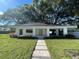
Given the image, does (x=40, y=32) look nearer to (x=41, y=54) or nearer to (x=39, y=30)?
(x=39, y=30)

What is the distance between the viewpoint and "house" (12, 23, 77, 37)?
109 feet

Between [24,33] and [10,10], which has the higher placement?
[10,10]

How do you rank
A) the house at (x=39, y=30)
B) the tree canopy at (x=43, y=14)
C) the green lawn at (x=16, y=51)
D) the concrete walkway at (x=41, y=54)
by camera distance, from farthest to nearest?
the tree canopy at (x=43, y=14), the house at (x=39, y=30), the green lawn at (x=16, y=51), the concrete walkway at (x=41, y=54)

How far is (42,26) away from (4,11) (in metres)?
35.1

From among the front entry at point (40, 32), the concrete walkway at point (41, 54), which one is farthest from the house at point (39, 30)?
the concrete walkway at point (41, 54)

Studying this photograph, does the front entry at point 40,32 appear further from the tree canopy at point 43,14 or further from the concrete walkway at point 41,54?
the concrete walkway at point 41,54

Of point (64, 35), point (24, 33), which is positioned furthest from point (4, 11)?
point (64, 35)

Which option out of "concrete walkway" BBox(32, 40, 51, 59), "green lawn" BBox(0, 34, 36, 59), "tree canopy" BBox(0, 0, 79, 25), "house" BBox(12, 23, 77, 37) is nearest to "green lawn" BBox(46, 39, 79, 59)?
"concrete walkway" BBox(32, 40, 51, 59)

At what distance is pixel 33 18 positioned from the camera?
53.7 m

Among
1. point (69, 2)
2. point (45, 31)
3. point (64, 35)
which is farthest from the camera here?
point (45, 31)

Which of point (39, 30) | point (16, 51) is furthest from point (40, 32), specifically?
point (16, 51)

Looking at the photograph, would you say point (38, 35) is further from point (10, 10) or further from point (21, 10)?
point (10, 10)

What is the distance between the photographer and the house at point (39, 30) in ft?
109

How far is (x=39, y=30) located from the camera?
3516 centimetres
